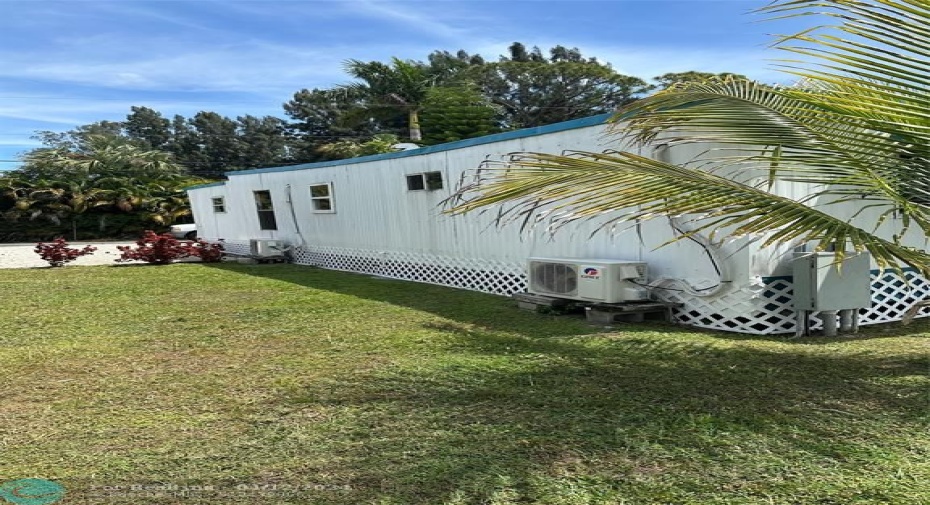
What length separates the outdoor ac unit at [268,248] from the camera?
1463 cm

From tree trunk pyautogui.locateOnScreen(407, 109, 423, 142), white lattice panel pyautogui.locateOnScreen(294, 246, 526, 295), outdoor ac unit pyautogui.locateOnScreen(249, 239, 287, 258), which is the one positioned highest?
tree trunk pyautogui.locateOnScreen(407, 109, 423, 142)

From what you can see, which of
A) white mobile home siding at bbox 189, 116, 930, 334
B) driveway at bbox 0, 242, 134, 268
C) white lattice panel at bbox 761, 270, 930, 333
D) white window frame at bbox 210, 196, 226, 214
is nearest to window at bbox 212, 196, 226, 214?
white window frame at bbox 210, 196, 226, 214

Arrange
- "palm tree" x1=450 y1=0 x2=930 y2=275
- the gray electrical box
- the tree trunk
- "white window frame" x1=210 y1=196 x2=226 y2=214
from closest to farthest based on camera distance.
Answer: "palm tree" x1=450 y1=0 x2=930 y2=275, the gray electrical box, "white window frame" x1=210 y1=196 x2=226 y2=214, the tree trunk

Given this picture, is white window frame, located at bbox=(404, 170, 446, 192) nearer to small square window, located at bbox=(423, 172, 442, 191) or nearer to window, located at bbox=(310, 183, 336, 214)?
small square window, located at bbox=(423, 172, 442, 191)

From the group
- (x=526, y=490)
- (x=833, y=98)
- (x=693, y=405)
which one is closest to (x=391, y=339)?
(x=693, y=405)

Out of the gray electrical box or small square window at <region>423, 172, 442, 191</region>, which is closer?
the gray electrical box

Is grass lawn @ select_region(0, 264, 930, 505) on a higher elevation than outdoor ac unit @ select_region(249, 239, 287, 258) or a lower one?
lower

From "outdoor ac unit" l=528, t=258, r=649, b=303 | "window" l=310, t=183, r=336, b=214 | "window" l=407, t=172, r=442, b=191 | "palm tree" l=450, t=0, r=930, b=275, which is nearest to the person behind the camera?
"palm tree" l=450, t=0, r=930, b=275

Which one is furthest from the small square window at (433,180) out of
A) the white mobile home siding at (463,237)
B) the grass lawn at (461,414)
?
the grass lawn at (461,414)

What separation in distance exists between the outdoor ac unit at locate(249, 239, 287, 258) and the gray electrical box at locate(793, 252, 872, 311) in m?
11.3

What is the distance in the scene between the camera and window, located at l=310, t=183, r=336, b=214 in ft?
42.9

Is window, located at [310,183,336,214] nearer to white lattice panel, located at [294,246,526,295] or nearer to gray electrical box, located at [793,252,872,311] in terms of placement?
white lattice panel, located at [294,246,526,295]

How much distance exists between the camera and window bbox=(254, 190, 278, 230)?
1530cm

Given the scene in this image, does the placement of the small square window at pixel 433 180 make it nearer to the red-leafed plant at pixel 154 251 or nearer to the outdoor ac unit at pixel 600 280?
the outdoor ac unit at pixel 600 280
